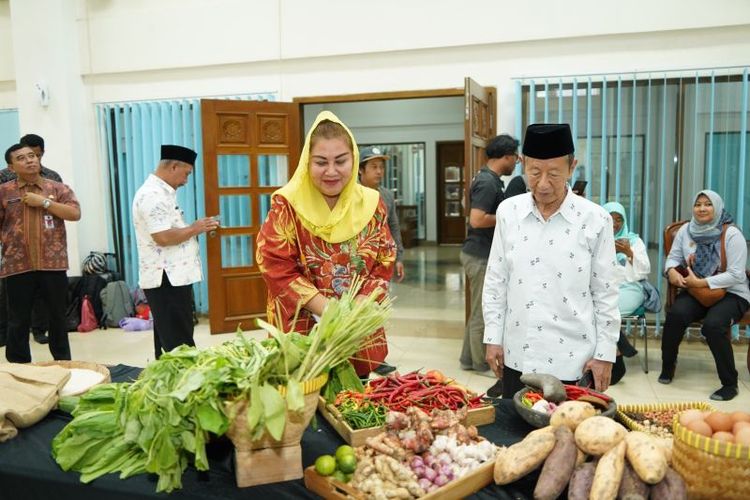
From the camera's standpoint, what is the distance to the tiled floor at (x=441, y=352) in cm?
403

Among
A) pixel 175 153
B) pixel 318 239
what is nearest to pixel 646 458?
pixel 318 239

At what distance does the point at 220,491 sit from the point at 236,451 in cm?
9

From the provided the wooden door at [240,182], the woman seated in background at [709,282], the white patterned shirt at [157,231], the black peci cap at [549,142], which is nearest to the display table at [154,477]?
the black peci cap at [549,142]

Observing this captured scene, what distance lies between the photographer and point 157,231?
359cm

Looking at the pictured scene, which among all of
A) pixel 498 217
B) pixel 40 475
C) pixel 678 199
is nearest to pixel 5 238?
pixel 40 475

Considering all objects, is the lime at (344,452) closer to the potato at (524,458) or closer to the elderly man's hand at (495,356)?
the potato at (524,458)

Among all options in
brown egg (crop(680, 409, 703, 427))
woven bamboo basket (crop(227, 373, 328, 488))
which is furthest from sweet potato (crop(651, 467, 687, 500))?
woven bamboo basket (crop(227, 373, 328, 488))

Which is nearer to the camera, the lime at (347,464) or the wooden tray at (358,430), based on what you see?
the lime at (347,464)

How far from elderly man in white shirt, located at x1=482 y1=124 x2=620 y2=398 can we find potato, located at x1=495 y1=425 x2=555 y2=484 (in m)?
0.70

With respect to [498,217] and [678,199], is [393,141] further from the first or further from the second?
[498,217]

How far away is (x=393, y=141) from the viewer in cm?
1241

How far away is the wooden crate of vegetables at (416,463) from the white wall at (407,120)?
10.7 m

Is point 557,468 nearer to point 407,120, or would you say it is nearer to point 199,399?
point 199,399

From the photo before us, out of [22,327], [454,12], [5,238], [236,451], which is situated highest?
[454,12]
